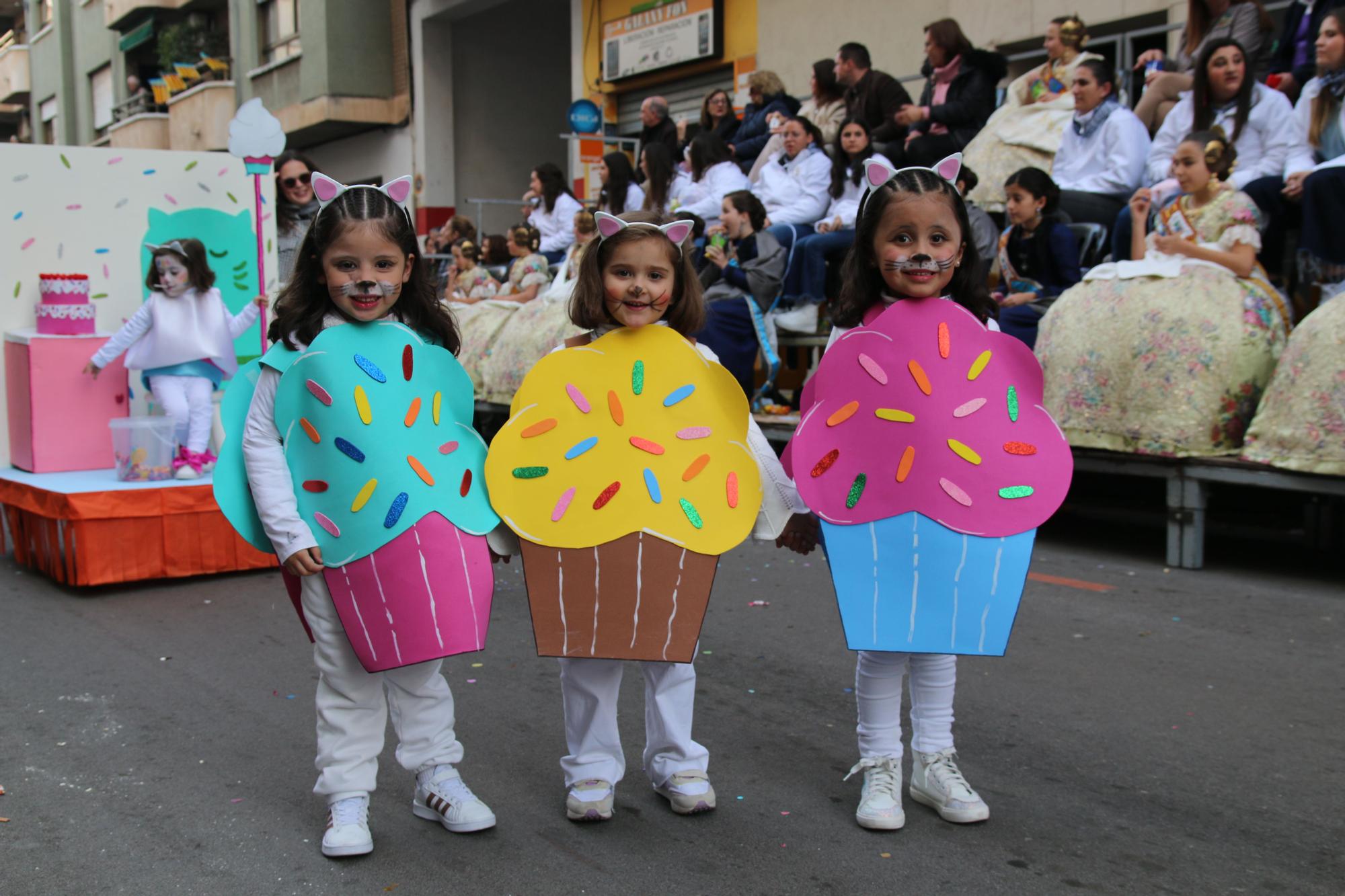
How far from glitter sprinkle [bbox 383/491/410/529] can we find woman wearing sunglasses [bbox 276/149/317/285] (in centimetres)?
509

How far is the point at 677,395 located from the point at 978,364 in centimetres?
72

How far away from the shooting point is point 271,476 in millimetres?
3020

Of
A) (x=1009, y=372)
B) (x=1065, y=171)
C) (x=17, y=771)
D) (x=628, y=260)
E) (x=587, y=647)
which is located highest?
(x=1065, y=171)

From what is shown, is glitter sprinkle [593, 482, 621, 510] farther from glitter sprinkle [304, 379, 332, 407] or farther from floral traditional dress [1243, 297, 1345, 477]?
floral traditional dress [1243, 297, 1345, 477]

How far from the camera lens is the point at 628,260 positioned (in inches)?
120

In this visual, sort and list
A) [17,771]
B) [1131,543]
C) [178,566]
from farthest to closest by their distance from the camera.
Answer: [1131,543] < [178,566] < [17,771]

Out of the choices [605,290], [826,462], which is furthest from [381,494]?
[826,462]

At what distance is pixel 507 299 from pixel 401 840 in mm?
9030

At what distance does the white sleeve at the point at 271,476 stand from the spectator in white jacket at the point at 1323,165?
4.96 m

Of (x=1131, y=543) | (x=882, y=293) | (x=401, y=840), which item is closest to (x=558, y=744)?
(x=401, y=840)

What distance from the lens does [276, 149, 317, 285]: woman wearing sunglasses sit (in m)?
7.71

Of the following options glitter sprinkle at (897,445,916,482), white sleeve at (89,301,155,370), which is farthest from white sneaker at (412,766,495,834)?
white sleeve at (89,301,155,370)

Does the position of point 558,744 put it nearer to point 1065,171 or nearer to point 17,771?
point 17,771

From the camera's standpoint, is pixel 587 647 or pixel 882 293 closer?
pixel 587 647
